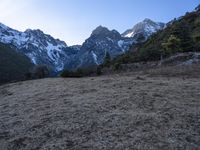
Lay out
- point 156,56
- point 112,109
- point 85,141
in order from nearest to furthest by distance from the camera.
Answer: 1. point 85,141
2. point 112,109
3. point 156,56

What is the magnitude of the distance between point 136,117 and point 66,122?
4.19 meters

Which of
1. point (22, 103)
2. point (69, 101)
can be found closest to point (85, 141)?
point (69, 101)

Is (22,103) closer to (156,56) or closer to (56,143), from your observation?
(56,143)

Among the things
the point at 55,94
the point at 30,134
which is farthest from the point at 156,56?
the point at 30,134

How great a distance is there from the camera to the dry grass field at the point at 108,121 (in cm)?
1490

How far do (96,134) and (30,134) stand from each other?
12.7ft

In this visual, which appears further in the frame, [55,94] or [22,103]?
[55,94]

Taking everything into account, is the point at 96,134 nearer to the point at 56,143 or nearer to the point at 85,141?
the point at 85,141

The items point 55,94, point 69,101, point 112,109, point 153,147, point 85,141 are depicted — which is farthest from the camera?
point 55,94

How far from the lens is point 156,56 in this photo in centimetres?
7562

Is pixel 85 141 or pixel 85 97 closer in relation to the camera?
pixel 85 141

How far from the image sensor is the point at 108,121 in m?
18.0

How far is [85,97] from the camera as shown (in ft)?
83.9

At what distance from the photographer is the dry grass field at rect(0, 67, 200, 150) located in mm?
14898
